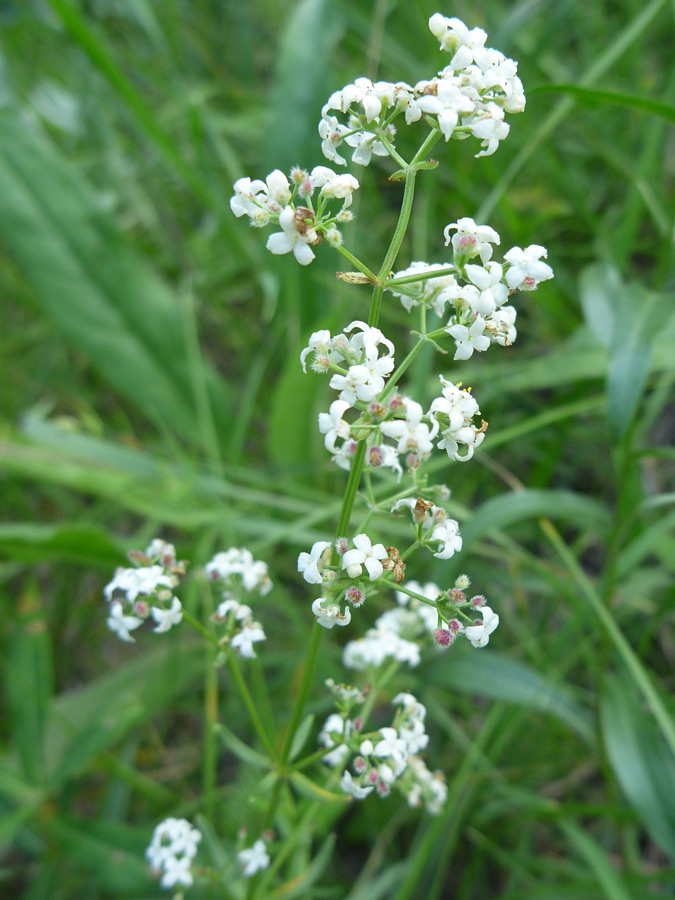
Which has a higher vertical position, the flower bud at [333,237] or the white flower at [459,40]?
the white flower at [459,40]

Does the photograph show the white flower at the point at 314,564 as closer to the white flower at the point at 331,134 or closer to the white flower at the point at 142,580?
the white flower at the point at 142,580

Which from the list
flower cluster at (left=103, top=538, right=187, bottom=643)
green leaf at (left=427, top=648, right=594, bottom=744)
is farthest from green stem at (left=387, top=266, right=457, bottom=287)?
green leaf at (left=427, top=648, right=594, bottom=744)

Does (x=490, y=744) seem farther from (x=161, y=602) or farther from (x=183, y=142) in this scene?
(x=183, y=142)

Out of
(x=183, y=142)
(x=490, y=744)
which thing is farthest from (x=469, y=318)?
(x=183, y=142)

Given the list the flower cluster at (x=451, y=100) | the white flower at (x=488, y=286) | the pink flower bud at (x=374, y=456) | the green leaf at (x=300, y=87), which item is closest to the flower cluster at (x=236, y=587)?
the pink flower bud at (x=374, y=456)

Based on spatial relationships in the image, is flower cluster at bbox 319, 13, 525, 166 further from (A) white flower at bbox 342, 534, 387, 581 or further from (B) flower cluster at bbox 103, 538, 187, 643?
(B) flower cluster at bbox 103, 538, 187, 643

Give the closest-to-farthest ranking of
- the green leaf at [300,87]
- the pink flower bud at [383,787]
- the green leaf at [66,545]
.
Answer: the pink flower bud at [383,787] < the green leaf at [66,545] < the green leaf at [300,87]
